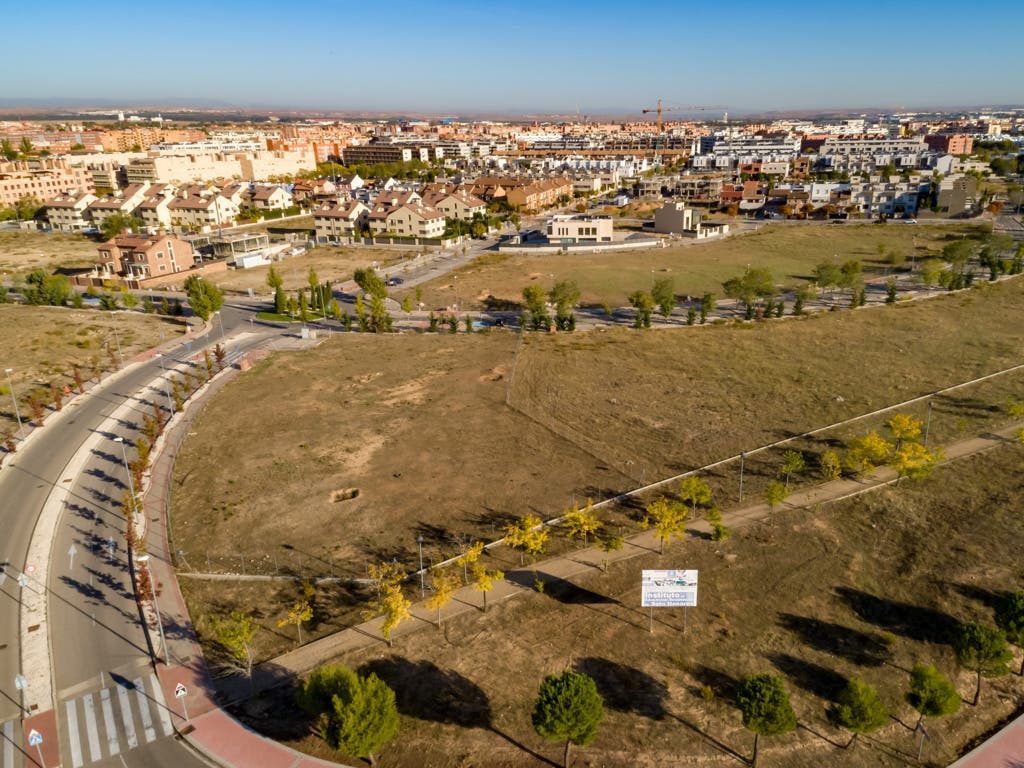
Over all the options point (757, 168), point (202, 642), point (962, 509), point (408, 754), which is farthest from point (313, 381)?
point (757, 168)

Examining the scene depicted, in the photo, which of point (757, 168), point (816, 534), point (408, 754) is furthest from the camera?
point (757, 168)

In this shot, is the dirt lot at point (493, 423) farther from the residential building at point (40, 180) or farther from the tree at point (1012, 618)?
the residential building at point (40, 180)

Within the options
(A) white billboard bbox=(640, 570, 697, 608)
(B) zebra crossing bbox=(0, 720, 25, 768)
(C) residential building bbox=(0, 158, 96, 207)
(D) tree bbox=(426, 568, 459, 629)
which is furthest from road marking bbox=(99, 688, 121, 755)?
(C) residential building bbox=(0, 158, 96, 207)

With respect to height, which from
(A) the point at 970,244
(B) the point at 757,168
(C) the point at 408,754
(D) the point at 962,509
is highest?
(B) the point at 757,168

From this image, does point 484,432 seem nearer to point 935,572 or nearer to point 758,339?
point 935,572

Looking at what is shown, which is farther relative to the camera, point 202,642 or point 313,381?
point 313,381

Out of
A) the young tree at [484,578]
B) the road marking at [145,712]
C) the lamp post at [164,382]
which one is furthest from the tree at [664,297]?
the road marking at [145,712]
